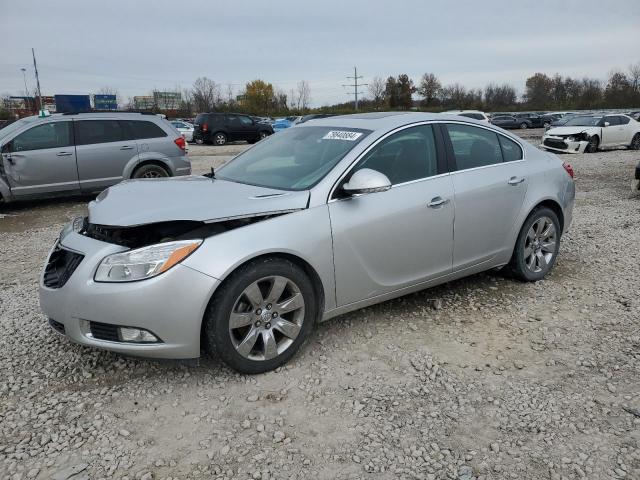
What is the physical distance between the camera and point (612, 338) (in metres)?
3.79

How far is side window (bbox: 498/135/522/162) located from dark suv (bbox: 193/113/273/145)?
2368 cm

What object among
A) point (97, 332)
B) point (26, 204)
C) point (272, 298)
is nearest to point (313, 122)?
point (272, 298)

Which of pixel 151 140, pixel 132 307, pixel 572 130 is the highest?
pixel 151 140

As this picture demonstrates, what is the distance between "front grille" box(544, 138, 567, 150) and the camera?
1819cm

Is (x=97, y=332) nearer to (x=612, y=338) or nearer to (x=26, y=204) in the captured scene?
(x=612, y=338)

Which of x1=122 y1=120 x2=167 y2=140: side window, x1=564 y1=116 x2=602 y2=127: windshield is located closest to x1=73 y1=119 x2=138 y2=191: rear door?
x1=122 y1=120 x2=167 y2=140: side window

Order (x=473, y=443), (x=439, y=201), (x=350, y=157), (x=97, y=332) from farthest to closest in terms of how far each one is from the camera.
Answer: (x=439, y=201) < (x=350, y=157) < (x=97, y=332) < (x=473, y=443)

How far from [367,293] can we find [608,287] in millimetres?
2596

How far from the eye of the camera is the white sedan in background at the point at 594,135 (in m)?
18.2

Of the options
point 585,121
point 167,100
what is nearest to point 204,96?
point 167,100

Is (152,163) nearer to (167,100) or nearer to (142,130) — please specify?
(142,130)

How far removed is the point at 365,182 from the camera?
11.1 ft

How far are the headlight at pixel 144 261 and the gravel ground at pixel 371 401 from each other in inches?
29.2

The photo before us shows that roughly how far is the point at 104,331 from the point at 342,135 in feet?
7.14
